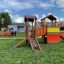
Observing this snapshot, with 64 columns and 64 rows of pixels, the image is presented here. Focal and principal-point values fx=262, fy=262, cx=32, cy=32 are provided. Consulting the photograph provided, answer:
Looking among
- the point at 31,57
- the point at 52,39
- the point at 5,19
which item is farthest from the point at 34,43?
the point at 5,19

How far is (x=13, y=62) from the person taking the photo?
12.8 meters

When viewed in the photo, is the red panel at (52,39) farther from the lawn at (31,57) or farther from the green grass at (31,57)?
the green grass at (31,57)

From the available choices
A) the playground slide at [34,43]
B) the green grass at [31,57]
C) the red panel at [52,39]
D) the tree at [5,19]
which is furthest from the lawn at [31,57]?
the tree at [5,19]

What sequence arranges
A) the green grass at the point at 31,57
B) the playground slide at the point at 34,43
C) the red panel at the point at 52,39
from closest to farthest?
1. the green grass at the point at 31,57
2. the playground slide at the point at 34,43
3. the red panel at the point at 52,39

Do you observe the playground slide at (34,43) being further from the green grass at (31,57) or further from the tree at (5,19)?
the tree at (5,19)

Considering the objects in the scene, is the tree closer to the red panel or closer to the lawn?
the red panel

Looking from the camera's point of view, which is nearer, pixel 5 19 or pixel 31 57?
pixel 31 57

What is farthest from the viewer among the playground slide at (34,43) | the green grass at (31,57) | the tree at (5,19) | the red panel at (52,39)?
the tree at (5,19)

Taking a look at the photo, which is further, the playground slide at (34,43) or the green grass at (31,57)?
the playground slide at (34,43)

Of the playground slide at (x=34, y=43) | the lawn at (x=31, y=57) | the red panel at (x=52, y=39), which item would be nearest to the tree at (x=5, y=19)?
the red panel at (x=52, y=39)

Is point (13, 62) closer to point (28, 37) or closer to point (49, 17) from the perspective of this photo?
point (28, 37)

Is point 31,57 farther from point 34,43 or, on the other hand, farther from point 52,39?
point 52,39

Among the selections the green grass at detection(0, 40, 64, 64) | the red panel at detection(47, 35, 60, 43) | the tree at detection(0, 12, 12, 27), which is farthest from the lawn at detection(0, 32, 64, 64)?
the tree at detection(0, 12, 12, 27)

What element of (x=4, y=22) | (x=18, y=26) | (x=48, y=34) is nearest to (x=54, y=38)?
(x=48, y=34)
